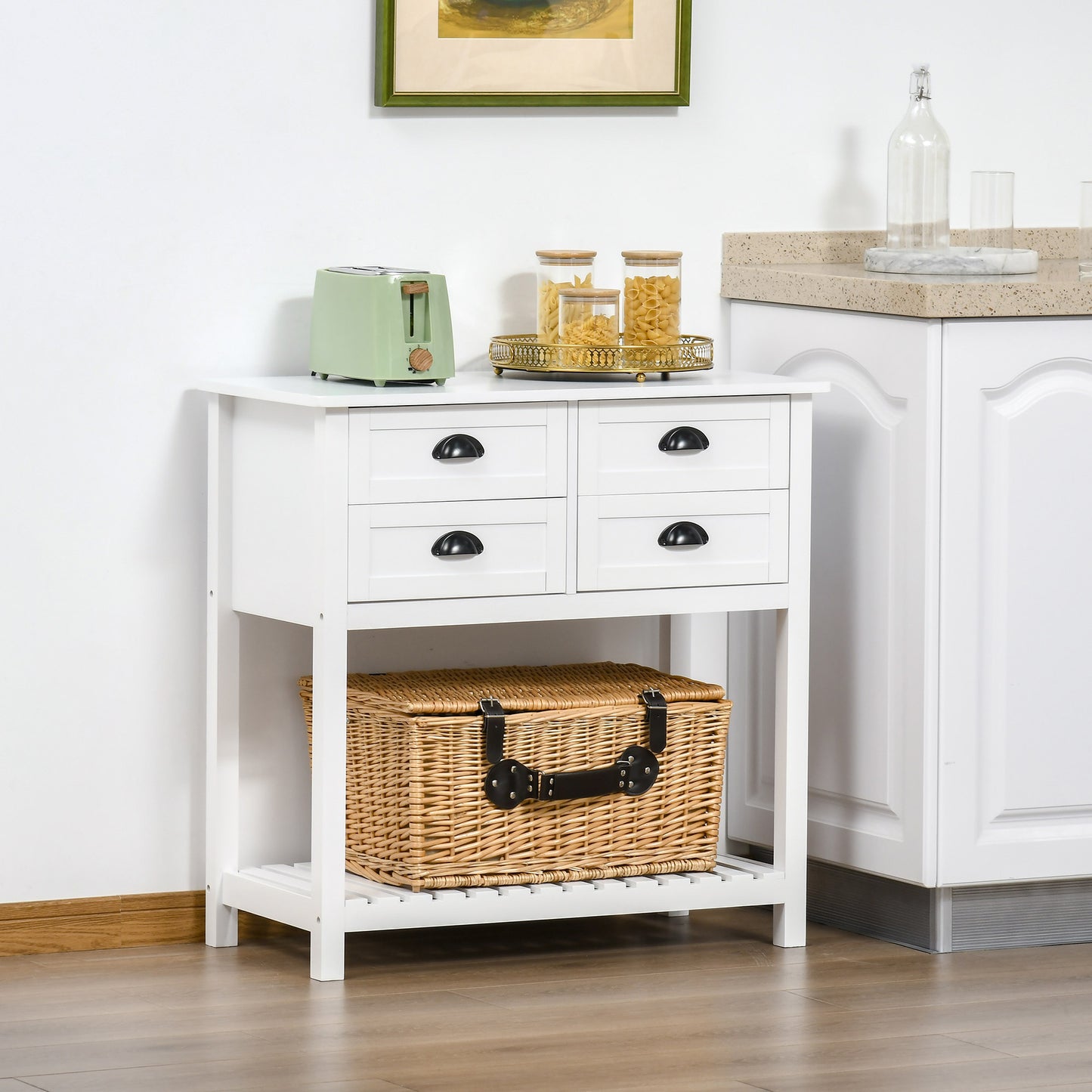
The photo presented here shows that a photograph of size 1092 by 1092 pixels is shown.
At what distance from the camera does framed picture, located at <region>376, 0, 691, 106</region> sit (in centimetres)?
286

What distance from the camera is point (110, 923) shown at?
2.82 m

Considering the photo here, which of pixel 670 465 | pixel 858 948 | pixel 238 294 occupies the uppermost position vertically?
pixel 238 294

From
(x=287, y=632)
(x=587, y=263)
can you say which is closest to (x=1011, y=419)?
(x=587, y=263)

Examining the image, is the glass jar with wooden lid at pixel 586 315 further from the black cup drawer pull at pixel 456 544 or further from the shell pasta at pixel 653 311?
the black cup drawer pull at pixel 456 544

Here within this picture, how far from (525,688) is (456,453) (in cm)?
38

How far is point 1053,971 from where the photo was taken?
2711mm

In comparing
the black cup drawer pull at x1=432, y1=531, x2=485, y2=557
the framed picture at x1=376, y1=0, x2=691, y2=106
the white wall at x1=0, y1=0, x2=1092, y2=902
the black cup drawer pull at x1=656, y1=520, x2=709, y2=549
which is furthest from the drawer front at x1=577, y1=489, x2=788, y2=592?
the framed picture at x1=376, y1=0, x2=691, y2=106

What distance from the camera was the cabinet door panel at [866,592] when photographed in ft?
Answer: 9.02

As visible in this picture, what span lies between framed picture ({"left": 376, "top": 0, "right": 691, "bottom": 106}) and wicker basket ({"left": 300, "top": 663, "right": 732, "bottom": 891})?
0.82m

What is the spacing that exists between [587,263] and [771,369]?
13.8 inches

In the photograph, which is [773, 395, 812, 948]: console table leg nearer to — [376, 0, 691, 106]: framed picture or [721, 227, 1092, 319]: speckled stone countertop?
[721, 227, 1092, 319]: speckled stone countertop

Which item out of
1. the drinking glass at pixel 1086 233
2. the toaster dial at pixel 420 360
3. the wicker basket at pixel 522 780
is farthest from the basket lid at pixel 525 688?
the drinking glass at pixel 1086 233

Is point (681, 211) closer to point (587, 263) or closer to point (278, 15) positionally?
point (587, 263)

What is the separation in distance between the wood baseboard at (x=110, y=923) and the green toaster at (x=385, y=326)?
0.77 meters
